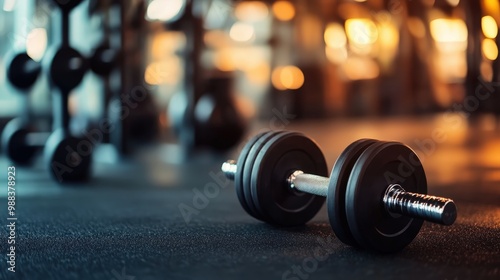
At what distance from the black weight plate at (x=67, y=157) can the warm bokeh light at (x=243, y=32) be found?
4.16 meters

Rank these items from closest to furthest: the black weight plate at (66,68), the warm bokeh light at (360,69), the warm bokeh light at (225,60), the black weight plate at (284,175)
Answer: the black weight plate at (284,175), the black weight plate at (66,68), the warm bokeh light at (225,60), the warm bokeh light at (360,69)

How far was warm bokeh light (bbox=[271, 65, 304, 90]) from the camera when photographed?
5.73 metres

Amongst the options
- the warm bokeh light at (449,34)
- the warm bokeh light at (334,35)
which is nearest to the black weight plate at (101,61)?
the warm bokeh light at (334,35)

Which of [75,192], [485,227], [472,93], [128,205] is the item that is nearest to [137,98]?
[75,192]

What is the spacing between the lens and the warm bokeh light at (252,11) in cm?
571

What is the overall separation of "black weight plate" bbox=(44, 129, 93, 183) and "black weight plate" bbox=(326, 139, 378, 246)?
1088 mm

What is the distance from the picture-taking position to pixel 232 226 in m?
1.05

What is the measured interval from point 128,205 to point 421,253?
738mm

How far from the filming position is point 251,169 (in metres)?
0.96

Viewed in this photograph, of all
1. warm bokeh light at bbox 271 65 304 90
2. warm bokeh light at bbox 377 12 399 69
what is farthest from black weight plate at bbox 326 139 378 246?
warm bokeh light at bbox 377 12 399 69

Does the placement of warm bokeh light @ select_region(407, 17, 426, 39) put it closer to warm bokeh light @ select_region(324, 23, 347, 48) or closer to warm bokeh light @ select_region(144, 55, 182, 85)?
Result: warm bokeh light @ select_region(324, 23, 347, 48)

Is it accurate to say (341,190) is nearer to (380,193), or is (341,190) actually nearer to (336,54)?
(380,193)

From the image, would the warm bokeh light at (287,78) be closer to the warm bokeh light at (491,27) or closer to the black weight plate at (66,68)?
the warm bokeh light at (491,27)

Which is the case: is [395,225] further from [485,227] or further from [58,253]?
[58,253]
